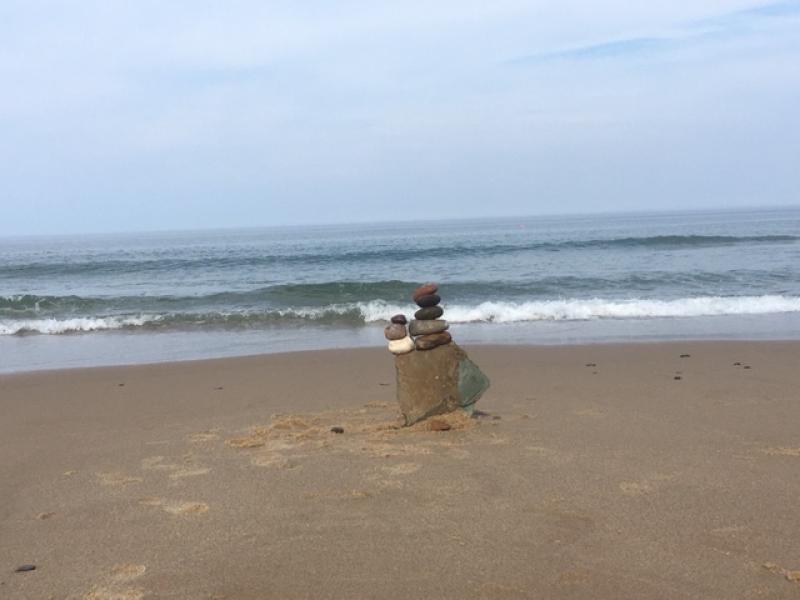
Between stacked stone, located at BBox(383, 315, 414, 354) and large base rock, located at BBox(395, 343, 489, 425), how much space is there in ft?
0.23

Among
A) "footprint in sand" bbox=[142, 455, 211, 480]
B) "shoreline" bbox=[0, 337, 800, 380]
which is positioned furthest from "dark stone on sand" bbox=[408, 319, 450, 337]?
"shoreline" bbox=[0, 337, 800, 380]

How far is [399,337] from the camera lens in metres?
6.42

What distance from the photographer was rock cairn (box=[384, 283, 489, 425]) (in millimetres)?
6371

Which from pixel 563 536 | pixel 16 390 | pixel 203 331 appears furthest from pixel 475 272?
pixel 563 536

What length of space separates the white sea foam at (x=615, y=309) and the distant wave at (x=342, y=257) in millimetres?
18522

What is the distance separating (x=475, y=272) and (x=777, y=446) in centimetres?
2303

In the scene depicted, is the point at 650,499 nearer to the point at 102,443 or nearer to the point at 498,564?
the point at 498,564

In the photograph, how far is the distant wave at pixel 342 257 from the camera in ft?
114

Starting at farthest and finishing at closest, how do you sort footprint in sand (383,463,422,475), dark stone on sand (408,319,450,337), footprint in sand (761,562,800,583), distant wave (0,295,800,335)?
distant wave (0,295,800,335) < dark stone on sand (408,319,450,337) < footprint in sand (383,463,422,475) < footprint in sand (761,562,800,583)

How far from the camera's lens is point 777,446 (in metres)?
5.30

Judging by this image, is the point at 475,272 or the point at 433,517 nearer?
the point at 433,517

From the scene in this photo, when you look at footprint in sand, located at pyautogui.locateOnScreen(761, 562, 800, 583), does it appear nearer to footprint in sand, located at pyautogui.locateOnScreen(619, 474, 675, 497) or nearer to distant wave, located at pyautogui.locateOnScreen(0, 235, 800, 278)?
footprint in sand, located at pyautogui.locateOnScreen(619, 474, 675, 497)

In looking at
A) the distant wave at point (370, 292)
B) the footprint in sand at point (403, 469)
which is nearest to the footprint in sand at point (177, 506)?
the footprint in sand at point (403, 469)

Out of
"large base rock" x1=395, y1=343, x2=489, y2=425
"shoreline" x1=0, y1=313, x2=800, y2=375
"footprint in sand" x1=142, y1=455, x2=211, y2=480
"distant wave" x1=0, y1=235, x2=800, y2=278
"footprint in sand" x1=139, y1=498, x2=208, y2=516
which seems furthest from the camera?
"distant wave" x1=0, y1=235, x2=800, y2=278
